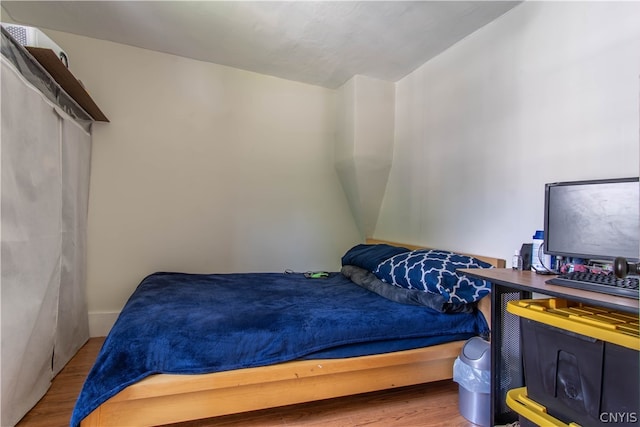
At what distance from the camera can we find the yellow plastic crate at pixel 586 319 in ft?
3.15

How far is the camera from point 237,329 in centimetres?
148

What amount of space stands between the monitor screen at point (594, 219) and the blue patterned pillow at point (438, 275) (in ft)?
1.40

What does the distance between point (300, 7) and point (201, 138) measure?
1.43 meters

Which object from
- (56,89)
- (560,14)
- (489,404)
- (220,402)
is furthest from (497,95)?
(56,89)

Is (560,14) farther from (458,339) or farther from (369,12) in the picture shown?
(458,339)

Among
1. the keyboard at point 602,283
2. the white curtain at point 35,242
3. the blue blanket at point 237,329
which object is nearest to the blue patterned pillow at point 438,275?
the blue blanket at point 237,329

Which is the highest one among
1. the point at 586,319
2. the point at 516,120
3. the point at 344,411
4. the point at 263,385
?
the point at 516,120

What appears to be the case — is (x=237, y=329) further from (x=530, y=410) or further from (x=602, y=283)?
(x=602, y=283)

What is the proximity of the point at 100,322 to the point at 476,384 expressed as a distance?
2.76 m

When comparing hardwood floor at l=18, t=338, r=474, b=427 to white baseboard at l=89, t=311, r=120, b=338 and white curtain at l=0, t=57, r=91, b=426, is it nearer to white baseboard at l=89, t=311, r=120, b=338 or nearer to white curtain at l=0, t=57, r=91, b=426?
white curtain at l=0, t=57, r=91, b=426

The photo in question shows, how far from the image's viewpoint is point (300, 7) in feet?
6.60

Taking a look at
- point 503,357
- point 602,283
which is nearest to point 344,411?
point 503,357

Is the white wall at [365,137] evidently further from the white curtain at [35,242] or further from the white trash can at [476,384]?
the white curtain at [35,242]

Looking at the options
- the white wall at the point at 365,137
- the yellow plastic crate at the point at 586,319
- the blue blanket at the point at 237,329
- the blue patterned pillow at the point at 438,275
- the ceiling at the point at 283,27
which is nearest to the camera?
the yellow plastic crate at the point at 586,319
